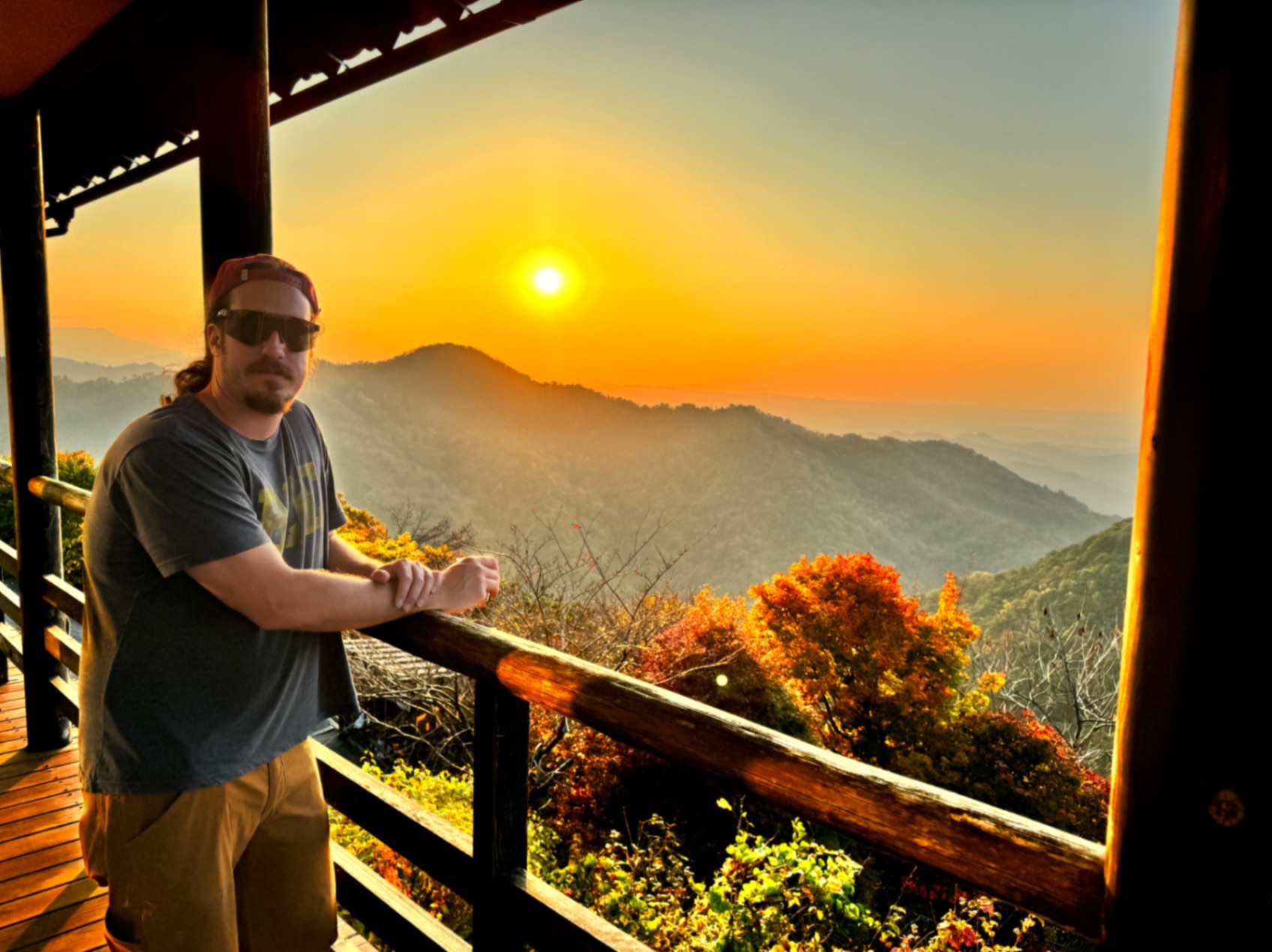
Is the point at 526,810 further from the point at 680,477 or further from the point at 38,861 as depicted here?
the point at 680,477

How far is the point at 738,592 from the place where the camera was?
44125 millimetres

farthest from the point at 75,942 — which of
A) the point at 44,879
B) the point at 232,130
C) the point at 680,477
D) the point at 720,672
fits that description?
the point at 680,477

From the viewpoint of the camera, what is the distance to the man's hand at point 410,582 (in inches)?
56.9

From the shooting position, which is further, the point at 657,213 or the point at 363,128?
the point at 657,213

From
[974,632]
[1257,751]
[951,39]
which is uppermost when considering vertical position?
[951,39]

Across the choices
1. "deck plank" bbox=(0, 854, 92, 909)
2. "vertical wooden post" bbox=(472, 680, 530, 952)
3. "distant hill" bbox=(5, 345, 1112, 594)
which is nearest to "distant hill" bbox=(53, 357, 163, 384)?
"distant hill" bbox=(5, 345, 1112, 594)

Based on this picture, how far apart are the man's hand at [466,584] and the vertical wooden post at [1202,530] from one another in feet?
3.56

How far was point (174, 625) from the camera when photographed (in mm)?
1361

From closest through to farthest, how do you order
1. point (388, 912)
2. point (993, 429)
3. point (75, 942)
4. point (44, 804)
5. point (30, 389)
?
point (388, 912), point (75, 942), point (44, 804), point (30, 389), point (993, 429)

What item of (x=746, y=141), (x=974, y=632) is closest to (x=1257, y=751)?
(x=974, y=632)

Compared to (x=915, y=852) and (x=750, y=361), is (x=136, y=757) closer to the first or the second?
(x=915, y=852)

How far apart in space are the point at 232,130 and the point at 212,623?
1.22m

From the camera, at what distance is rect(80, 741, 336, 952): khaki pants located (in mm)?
1383

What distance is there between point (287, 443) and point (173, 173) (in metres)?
2.63
